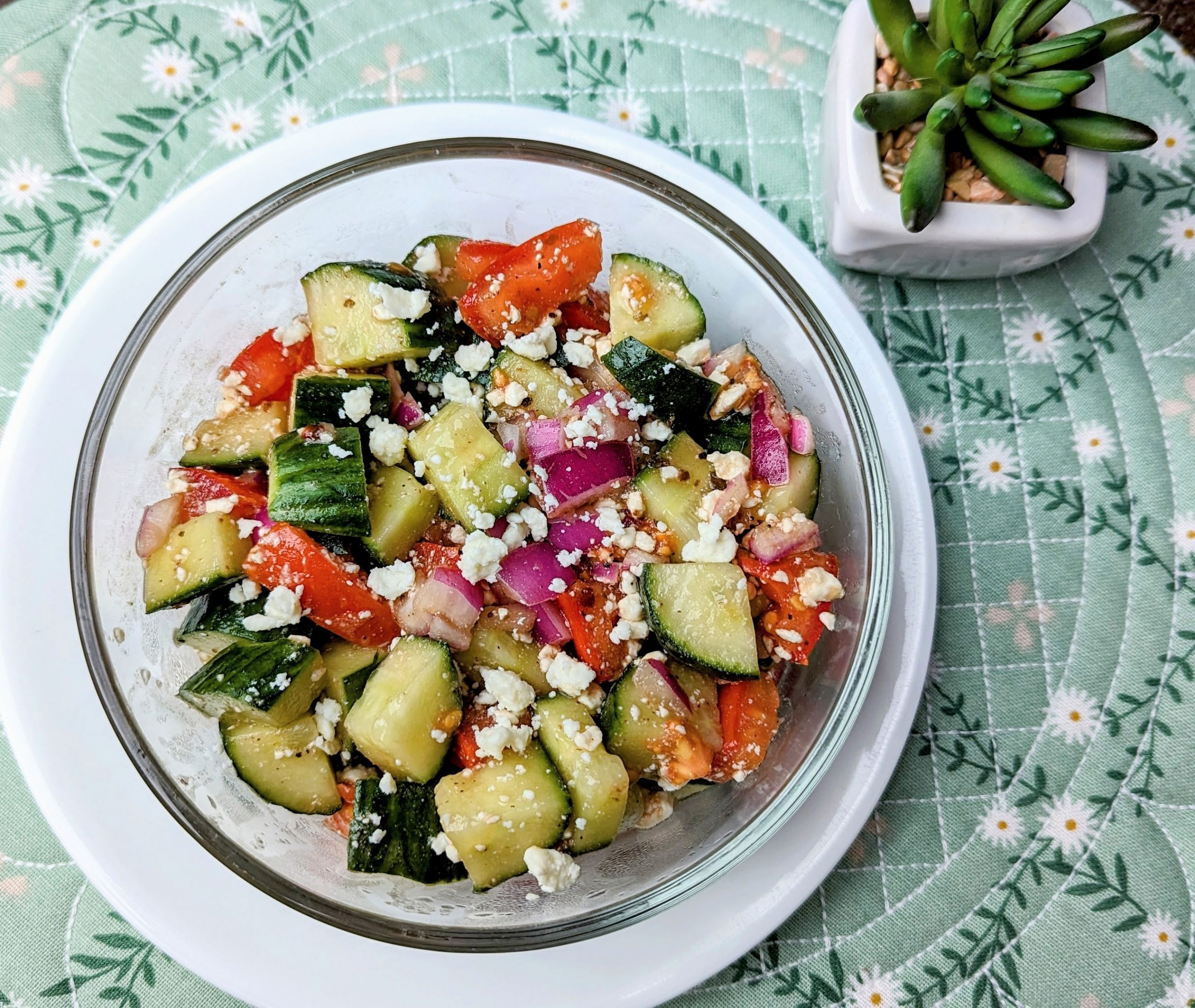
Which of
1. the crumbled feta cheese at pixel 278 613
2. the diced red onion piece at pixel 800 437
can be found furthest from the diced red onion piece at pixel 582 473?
the crumbled feta cheese at pixel 278 613

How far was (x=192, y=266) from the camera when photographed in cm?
142

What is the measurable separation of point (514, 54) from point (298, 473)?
3.16ft

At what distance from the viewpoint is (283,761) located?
123 centimetres

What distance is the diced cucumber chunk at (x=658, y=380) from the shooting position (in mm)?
1202

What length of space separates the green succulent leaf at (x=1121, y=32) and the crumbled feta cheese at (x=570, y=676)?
3.92 ft

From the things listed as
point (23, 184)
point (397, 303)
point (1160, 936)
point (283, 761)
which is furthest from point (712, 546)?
point (23, 184)

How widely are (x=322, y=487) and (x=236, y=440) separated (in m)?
0.21

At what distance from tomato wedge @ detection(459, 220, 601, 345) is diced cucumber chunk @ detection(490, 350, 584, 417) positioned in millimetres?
45

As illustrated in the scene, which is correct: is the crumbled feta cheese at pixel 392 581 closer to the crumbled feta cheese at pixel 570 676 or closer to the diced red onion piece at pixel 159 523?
the crumbled feta cheese at pixel 570 676

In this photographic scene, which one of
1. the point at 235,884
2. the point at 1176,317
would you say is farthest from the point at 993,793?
the point at 235,884

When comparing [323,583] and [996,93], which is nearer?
[323,583]

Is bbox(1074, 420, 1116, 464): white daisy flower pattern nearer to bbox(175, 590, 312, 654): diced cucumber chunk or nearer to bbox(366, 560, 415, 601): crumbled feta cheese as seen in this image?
bbox(366, 560, 415, 601): crumbled feta cheese

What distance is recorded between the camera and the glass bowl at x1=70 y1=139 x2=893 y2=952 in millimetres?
1327

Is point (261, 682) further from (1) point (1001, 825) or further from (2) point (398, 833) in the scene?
(1) point (1001, 825)
